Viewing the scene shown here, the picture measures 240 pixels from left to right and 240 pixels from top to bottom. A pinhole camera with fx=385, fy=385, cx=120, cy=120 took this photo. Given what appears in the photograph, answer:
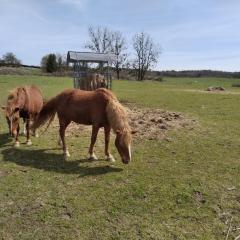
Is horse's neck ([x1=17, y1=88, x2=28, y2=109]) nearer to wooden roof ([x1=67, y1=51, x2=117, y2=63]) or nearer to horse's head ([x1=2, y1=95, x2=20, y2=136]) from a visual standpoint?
horse's head ([x1=2, y1=95, x2=20, y2=136])

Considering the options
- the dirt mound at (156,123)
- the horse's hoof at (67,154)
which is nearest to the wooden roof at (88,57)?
the dirt mound at (156,123)

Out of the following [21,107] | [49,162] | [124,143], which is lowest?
[49,162]

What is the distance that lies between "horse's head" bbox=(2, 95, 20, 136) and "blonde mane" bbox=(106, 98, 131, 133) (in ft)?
8.05

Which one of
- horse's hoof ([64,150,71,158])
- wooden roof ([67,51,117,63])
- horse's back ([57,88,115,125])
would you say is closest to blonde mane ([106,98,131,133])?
horse's back ([57,88,115,125])

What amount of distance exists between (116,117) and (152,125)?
3798mm

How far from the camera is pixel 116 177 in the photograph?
6.98 meters

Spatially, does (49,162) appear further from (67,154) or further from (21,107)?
(21,107)

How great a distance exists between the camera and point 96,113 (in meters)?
7.89

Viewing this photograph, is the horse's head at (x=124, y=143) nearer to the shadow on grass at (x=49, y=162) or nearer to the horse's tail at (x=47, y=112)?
the shadow on grass at (x=49, y=162)

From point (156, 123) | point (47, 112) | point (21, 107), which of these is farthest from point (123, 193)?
point (156, 123)

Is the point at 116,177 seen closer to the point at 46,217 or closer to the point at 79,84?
the point at 46,217

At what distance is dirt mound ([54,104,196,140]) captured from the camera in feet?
33.6

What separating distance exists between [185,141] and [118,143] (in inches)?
112

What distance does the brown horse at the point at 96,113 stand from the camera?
7.30 metres
